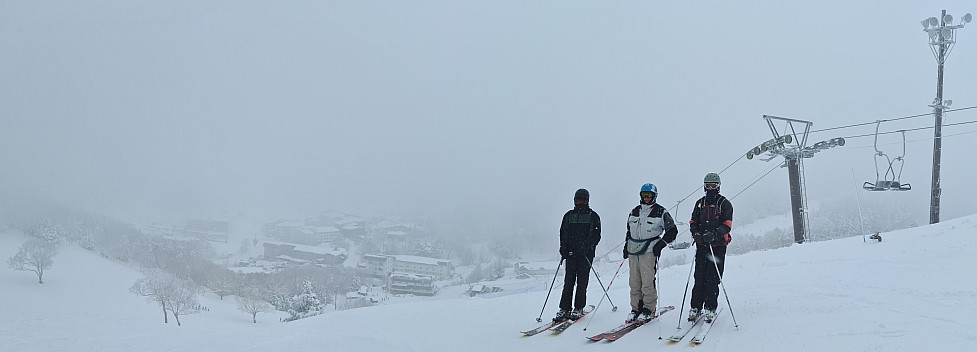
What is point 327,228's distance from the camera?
146 meters

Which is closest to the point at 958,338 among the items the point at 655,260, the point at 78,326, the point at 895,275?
the point at 655,260

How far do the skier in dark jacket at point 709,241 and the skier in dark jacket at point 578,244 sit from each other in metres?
1.57

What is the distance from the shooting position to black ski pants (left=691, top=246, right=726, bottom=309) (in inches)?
294

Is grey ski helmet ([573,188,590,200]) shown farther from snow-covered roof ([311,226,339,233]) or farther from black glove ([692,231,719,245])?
snow-covered roof ([311,226,339,233])

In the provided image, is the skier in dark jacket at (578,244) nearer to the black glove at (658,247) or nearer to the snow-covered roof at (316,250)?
the black glove at (658,247)

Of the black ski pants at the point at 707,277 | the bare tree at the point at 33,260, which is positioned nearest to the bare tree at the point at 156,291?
the bare tree at the point at 33,260

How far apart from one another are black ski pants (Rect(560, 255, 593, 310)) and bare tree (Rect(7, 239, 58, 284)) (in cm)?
8096

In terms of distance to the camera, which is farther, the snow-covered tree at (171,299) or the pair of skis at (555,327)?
the snow-covered tree at (171,299)

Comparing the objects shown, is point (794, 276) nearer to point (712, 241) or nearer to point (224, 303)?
point (712, 241)

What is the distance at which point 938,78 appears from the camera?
21047 millimetres

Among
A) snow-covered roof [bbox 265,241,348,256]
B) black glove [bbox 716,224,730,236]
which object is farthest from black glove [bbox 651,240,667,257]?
snow-covered roof [bbox 265,241,348,256]

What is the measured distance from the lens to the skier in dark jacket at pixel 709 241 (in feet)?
24.2

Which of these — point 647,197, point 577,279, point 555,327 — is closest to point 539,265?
point 577,279

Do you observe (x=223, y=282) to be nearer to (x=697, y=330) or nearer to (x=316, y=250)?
(x=316, y=250)
